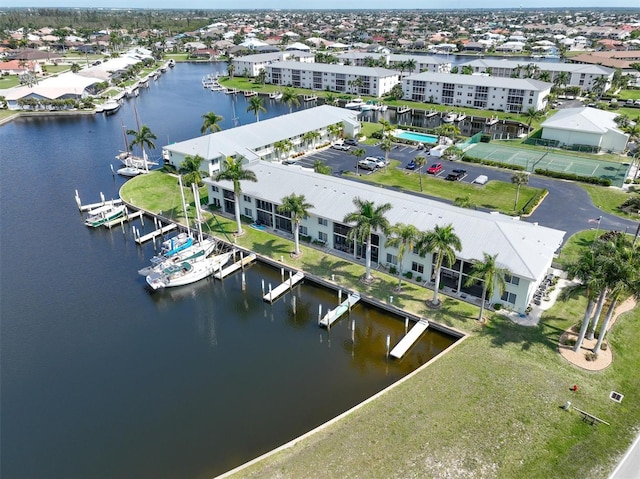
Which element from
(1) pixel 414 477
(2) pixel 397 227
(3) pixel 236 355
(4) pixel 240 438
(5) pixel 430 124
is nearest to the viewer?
(1) pixel 414 477

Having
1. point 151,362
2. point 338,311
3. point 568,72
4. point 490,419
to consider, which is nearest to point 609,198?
point 338,311

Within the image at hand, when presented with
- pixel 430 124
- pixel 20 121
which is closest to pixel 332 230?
pixel 430 124

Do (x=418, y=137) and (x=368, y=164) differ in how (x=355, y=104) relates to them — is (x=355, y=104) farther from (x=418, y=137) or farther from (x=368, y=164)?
(x=368, y=164)

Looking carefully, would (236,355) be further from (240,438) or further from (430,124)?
(430,124)

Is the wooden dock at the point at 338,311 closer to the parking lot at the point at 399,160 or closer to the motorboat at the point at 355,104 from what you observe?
the parking lot at the point at 399,160

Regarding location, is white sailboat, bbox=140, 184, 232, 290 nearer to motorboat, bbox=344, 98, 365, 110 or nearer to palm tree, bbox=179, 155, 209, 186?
palm tree, bbox=179, 155, 209, 186
